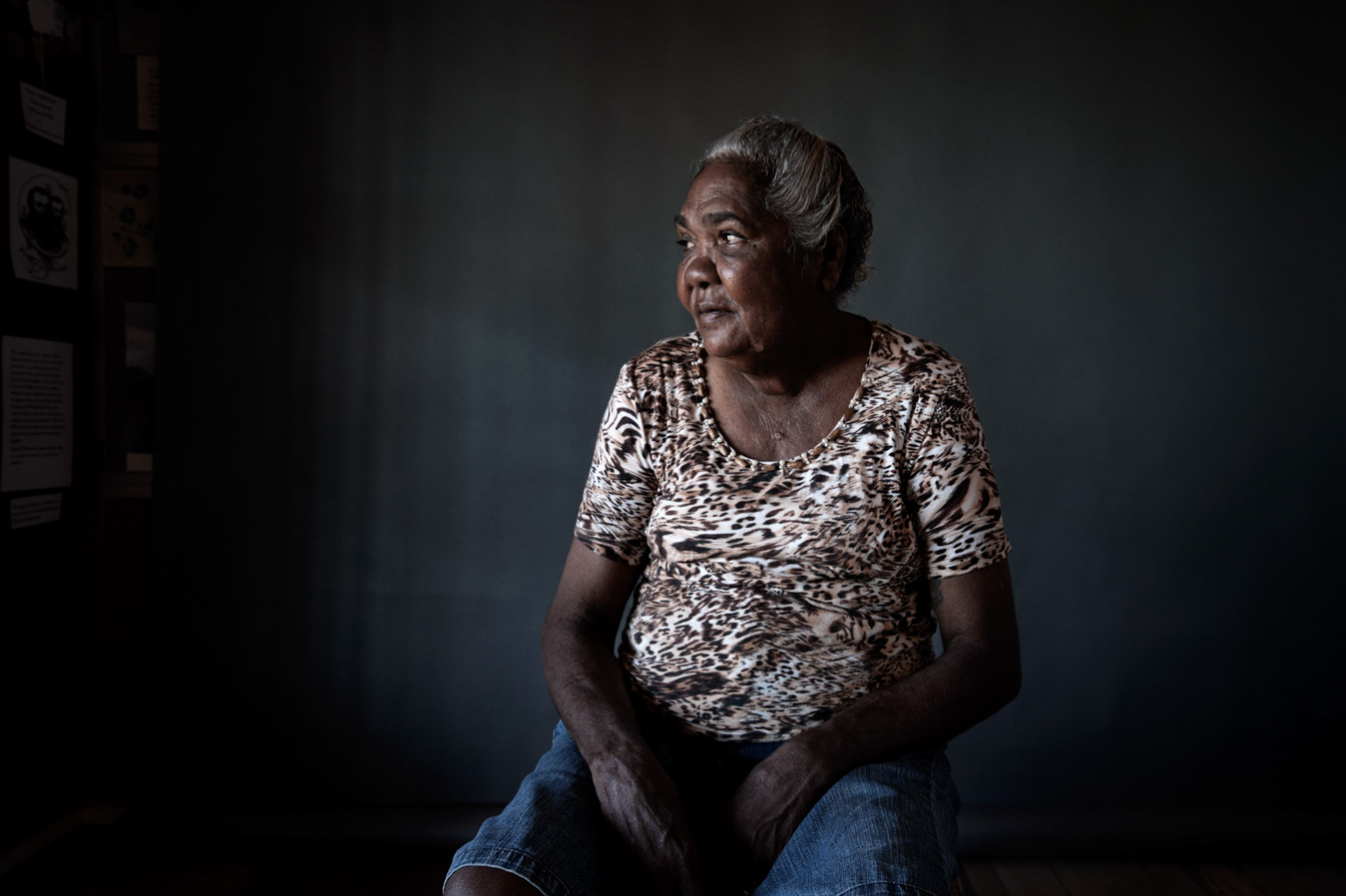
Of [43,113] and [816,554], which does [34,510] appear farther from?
[816,554]

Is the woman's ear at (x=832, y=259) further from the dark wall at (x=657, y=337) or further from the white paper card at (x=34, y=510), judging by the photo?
the white paper card at (x=34, y=510)

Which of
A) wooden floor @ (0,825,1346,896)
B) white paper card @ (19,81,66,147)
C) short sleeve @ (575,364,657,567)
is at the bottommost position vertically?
wooden floor @ (0,825,1346,896)

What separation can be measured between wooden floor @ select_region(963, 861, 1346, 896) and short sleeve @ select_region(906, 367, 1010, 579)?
1.16m

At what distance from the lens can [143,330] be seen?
2.22 metres

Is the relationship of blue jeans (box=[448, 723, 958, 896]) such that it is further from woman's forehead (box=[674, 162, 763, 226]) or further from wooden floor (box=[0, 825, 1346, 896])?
wooden floor (box=[0, 825, 1346, 896])

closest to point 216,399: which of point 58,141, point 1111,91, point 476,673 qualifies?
point 58,141

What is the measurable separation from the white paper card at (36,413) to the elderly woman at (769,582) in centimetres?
137

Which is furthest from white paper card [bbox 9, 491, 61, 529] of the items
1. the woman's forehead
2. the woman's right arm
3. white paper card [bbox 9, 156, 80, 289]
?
the woman's forehead

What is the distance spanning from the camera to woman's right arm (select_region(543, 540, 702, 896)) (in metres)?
1.11

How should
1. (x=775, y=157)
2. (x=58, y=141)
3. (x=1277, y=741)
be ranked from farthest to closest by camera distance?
1. (x=1277, y=741)
2. (x=58, y=141)
3. (x=775, y=157)

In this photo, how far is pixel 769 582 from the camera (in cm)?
127

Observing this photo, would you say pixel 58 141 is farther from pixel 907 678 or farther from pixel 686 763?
pixel 907 678

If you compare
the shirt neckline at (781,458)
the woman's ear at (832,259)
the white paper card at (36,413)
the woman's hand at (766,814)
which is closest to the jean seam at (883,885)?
the woman's hand at (766,814)

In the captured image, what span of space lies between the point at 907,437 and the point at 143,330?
193 centimetres
